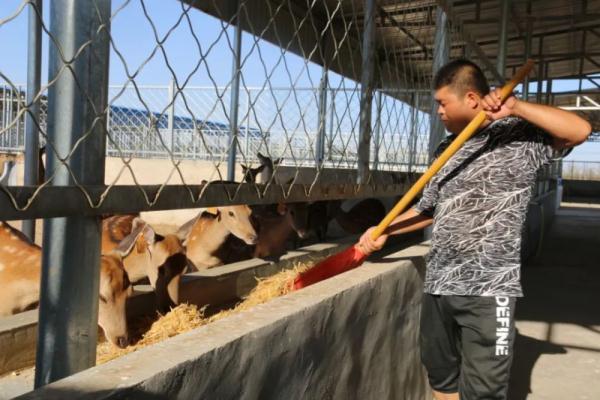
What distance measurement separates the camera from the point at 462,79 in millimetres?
2523

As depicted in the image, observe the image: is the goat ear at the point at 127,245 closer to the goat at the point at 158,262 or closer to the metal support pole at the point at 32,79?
the goat at the point at 158,262

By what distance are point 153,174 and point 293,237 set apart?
4.47 m

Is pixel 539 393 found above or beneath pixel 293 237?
beneath

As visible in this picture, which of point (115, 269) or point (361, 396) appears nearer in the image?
point (361, 396)

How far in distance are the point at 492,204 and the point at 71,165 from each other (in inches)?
67.2

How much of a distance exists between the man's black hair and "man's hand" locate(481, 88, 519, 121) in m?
0.24

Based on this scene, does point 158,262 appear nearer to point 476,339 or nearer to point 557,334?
point 476,339

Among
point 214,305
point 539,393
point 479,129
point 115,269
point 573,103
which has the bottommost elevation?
point 539,393

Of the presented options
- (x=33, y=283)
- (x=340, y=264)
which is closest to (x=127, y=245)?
(x=33, y=283)

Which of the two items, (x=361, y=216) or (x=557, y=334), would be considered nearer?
(x=557, y=334)

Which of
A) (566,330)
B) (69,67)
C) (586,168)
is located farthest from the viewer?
(586,168)

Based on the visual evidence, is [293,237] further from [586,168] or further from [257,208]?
[586,168]

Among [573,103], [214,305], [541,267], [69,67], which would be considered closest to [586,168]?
[573,103]

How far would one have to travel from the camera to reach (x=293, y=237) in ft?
24.5
